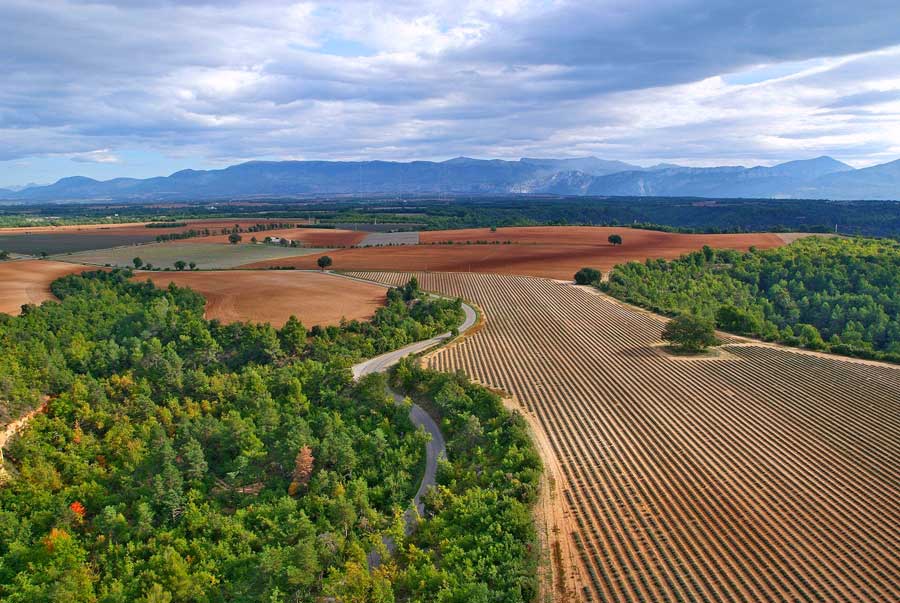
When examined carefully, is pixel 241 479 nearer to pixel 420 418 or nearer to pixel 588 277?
pixel 420 418

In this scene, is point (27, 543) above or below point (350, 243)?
below

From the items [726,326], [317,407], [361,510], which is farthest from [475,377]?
[726,326]

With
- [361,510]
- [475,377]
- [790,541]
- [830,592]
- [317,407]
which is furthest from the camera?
[475,377]

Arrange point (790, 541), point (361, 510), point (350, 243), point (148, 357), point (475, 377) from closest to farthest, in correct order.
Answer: point (790, 541) → point (361, 510) → point (475, 377) → point (148, 357) → point (350, 243)

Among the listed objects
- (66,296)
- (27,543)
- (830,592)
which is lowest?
(27,543)

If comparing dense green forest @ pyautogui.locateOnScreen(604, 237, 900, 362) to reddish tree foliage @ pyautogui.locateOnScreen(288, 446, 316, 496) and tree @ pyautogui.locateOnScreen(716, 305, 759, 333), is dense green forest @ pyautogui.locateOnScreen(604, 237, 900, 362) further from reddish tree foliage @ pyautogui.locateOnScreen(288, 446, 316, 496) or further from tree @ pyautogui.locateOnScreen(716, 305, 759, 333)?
reddish tree foliage @ pyautogui.locateOnScreen(288, 446, 316, 496)

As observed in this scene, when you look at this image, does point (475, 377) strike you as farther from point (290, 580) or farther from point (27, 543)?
point (27, 543)
